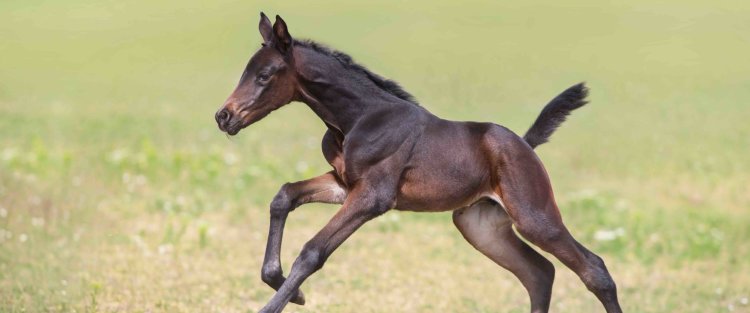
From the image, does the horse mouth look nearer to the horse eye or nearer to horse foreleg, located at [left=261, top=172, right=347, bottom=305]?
the horse eye

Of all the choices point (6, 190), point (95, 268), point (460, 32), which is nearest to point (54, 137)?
point (6, 190)

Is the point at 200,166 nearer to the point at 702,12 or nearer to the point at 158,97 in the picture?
the point at 158,97

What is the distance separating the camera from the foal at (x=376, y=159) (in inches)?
289

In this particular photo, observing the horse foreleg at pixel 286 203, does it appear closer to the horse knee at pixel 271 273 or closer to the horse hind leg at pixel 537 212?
the horse knee at pixel 271 273

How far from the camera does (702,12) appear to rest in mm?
28469

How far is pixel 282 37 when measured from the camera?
7.32 meters

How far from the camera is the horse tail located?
8227 mm

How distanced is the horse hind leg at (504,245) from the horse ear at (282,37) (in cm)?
→ 167

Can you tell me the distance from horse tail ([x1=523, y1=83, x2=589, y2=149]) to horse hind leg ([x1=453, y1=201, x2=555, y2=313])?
0.60 metres

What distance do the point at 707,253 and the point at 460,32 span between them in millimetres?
14587

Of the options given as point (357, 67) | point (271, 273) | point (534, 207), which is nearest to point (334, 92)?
point (357, 67)


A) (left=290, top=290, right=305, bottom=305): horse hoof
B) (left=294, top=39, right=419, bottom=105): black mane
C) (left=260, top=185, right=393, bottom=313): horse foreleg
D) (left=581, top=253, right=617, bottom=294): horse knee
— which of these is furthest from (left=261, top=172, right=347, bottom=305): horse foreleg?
(left=581, top=253, right=617, bottom=294): horse knee

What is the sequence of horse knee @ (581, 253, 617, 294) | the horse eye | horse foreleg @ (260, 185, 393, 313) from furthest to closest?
1. horse knee @ (581, 253, 617, 294)
2. the horse eye
3. horse foreleg @ (260, 185, 393, 313)

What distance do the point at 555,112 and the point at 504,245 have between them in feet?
3.20
